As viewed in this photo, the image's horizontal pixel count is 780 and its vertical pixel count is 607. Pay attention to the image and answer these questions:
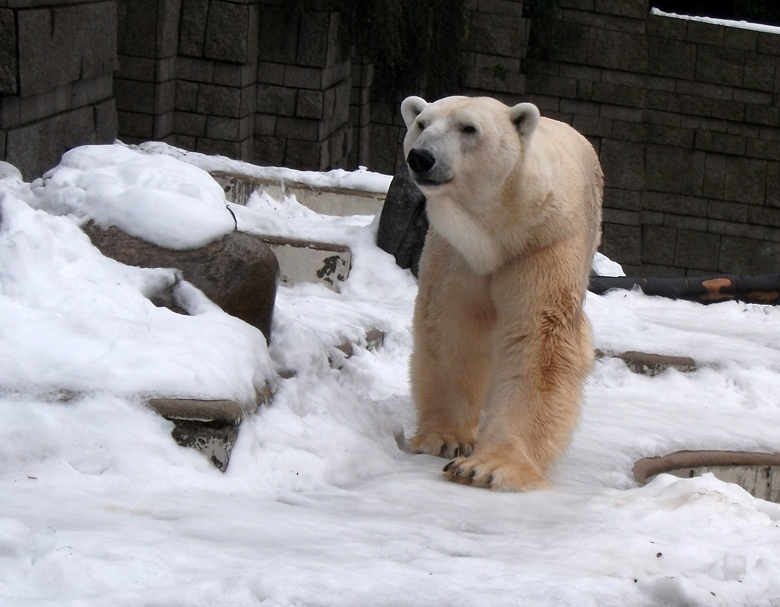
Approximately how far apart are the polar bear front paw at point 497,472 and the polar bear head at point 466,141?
0.79m

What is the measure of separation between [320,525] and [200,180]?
1.58 m

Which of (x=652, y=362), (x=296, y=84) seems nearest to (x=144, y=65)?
(x=296, y=84)

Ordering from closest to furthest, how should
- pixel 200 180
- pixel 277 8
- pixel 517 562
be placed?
pixel 517 562, pixel 200 180, pixel 277 8

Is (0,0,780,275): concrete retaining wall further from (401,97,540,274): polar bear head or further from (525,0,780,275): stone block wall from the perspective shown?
(401,97,540,274): polar bear head

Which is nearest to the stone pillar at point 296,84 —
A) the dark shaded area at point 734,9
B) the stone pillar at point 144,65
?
the stone pillar at point 144,65

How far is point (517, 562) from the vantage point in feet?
7.26

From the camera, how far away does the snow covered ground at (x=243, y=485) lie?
6.22ft

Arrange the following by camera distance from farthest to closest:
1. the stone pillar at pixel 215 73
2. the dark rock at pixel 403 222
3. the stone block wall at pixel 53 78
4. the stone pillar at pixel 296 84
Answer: the stone pillar at pixel 296 84
the stone pillar at pixel 215 73
the dark rock at pixel 403 222
the stone block wall at pixel 53 78

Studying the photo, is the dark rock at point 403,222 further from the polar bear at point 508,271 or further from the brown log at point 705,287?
the polar bear at point 508,271

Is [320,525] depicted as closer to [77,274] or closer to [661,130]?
[77,274]

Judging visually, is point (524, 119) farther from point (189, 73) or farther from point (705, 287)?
point (189, 73)

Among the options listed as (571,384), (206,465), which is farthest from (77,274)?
(571,384)

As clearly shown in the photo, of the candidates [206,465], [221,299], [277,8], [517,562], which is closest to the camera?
[517,562]

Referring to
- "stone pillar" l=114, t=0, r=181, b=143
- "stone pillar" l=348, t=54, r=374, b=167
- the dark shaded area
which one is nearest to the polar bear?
"stone pillar" l=114, t=0, r=181, b=143
